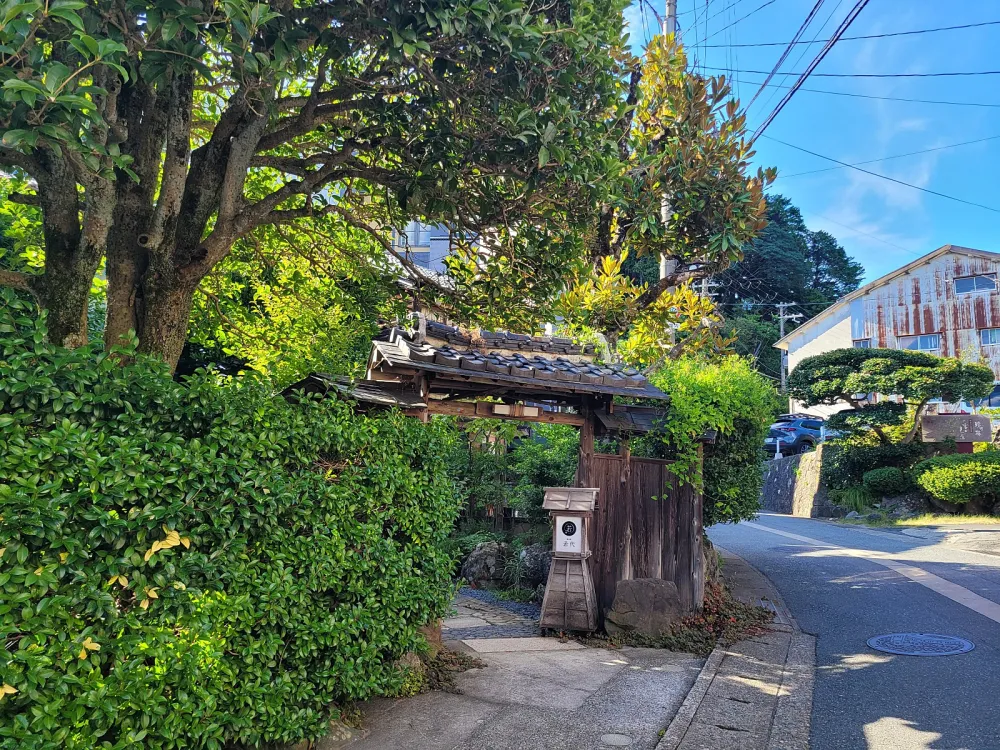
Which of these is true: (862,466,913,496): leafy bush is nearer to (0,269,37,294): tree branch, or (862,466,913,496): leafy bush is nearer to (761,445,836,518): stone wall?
(761,445,836,518): stone wall

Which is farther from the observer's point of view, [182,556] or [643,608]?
[643,608]

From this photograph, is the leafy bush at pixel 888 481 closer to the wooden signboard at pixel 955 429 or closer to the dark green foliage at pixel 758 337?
the wooden signboard at pixel 955 429

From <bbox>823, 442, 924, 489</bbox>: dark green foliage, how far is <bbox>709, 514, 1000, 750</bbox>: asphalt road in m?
8.17

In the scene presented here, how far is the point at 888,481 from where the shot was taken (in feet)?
77.0

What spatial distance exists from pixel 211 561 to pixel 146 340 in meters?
2.20

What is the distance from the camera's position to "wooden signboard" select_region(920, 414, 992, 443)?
79.0 ft

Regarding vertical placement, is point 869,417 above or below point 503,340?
above

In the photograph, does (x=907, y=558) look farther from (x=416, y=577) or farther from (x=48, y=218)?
(x=48, y=218)

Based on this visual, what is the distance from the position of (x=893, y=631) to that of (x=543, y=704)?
5.26m

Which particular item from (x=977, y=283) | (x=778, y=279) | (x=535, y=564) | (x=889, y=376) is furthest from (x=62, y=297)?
(x=778, y=279)

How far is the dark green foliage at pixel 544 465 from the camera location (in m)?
11.4

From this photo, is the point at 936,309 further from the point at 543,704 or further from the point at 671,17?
the point at 543,704

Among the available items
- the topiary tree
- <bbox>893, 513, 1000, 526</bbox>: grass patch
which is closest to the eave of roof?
the topiary tree

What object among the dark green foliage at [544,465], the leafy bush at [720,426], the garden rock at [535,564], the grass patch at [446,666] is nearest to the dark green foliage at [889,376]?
the leafy bush at [720,426]
